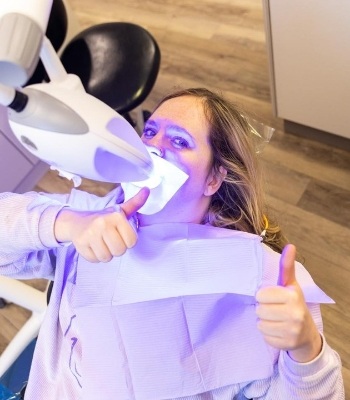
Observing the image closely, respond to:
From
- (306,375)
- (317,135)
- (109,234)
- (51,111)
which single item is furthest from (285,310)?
(317,135)

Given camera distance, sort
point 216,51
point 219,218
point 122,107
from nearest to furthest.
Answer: point 219,218, point 122,107, point 216,51

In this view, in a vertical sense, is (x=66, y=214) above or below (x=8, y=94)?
below

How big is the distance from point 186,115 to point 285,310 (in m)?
0.47

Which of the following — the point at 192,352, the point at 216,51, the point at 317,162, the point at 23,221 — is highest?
the point at 23,221

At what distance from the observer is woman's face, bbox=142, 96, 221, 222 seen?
33.2 inches

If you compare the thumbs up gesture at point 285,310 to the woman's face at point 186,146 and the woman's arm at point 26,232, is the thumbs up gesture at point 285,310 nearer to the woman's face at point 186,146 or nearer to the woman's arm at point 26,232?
the woman's face at point 186,146

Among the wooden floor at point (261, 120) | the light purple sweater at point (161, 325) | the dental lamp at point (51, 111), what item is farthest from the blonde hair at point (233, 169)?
the wooden floor at point (261, 120)

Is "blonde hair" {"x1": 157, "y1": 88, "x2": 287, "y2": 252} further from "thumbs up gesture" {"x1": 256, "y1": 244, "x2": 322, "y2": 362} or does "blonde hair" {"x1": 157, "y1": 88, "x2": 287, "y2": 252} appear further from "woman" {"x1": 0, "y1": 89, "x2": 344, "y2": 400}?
"thumbs up gesture" {"x1": 256, "y1": 244, "x2": 322, "y2": 362}

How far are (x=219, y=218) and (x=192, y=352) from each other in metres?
0.28

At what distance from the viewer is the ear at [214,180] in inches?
35.4

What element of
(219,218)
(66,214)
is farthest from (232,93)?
(66,214)

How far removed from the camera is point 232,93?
2.06 meters

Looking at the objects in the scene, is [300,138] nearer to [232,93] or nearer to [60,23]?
[232,93]

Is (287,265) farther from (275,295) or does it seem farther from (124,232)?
(124,232)
